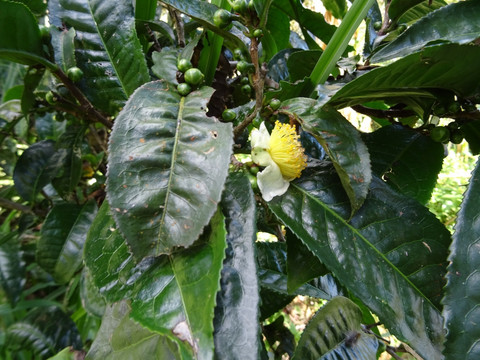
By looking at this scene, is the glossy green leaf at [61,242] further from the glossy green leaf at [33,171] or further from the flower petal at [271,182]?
the flower petal at [271,182]

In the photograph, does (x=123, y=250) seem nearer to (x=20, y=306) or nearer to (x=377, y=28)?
(x=377, y=28)

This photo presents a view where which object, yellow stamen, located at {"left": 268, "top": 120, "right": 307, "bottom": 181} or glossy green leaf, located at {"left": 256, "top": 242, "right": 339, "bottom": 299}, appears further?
glossy green leaf, located at {"left": 256, "top": 242, "right": 339, "bottom": 299}

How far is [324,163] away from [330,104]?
9 centimetres

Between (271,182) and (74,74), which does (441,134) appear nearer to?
(271,182)

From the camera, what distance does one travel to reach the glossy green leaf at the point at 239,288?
332mm

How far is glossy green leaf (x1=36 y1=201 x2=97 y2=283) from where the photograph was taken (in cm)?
83

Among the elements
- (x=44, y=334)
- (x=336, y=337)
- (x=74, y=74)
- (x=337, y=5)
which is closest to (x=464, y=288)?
(x=336, y=337)

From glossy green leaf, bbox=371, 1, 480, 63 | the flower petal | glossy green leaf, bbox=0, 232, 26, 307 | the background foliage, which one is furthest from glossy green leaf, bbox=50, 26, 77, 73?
glossy green leaf, bbox=0, 232, 26, 307

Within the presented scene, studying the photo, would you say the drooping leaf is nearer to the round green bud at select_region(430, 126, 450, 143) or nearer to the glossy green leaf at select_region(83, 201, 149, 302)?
the glossy green leaf at select_region(83, 201, 149, 302)

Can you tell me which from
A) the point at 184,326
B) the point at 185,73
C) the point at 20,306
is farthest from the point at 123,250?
the point at 20,306

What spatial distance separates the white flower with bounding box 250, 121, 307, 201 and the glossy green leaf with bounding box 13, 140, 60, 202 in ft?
2.01

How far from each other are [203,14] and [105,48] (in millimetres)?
188

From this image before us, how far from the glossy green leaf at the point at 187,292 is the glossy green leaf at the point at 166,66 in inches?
8.7

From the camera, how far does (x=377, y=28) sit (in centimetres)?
66
